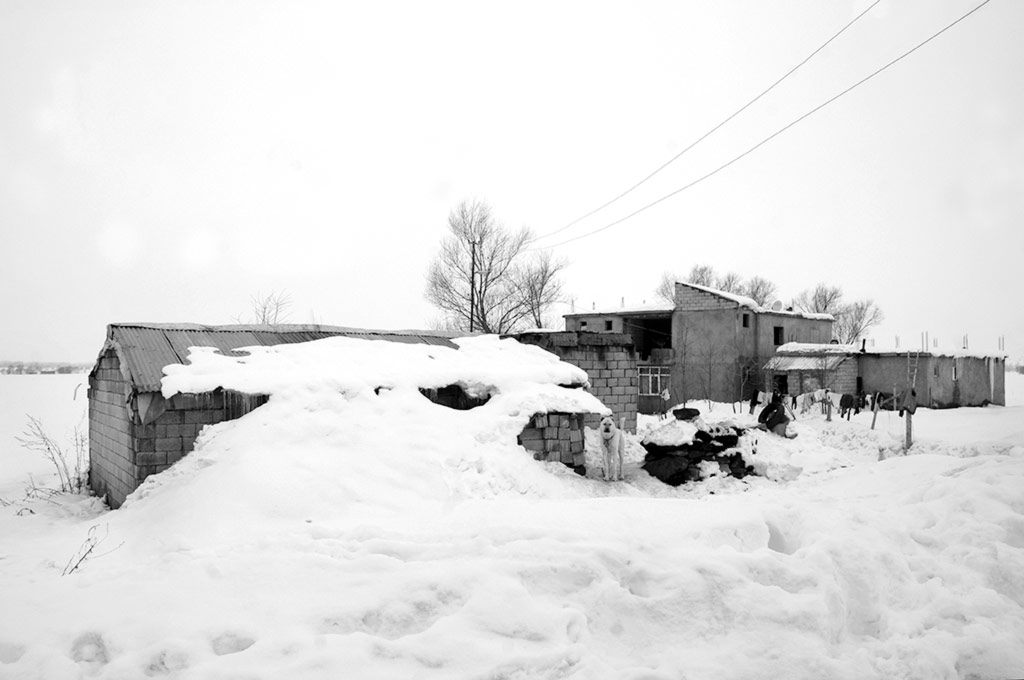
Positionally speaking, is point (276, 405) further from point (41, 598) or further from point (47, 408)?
point (47, 408)

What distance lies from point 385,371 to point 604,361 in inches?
252

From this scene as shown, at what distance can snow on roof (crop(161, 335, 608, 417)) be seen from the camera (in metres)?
8.26

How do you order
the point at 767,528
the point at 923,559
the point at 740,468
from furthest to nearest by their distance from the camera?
the point at 740,468 < the point at 767,528 < the point at 923,559

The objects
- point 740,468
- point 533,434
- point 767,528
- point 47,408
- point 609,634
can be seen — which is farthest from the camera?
point 47,408

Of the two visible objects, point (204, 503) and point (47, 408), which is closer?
point (204, 503)

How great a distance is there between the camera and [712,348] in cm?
2686

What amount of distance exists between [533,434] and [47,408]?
80.2 feet

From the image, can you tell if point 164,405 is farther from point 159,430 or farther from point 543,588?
point 543,588

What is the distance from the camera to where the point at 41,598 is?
136 inches

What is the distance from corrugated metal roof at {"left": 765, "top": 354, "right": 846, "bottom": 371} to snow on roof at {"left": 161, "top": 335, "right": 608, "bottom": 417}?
55.8 feet

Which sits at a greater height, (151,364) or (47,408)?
(151,364)

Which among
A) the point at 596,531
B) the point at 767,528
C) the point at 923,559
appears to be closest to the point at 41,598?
the point at 596,531

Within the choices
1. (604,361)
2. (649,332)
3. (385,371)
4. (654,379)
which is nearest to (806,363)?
(654,379)

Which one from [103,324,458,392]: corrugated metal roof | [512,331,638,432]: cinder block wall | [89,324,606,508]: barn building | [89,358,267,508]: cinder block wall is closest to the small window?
[512,331,638,432]: cinder block wall
